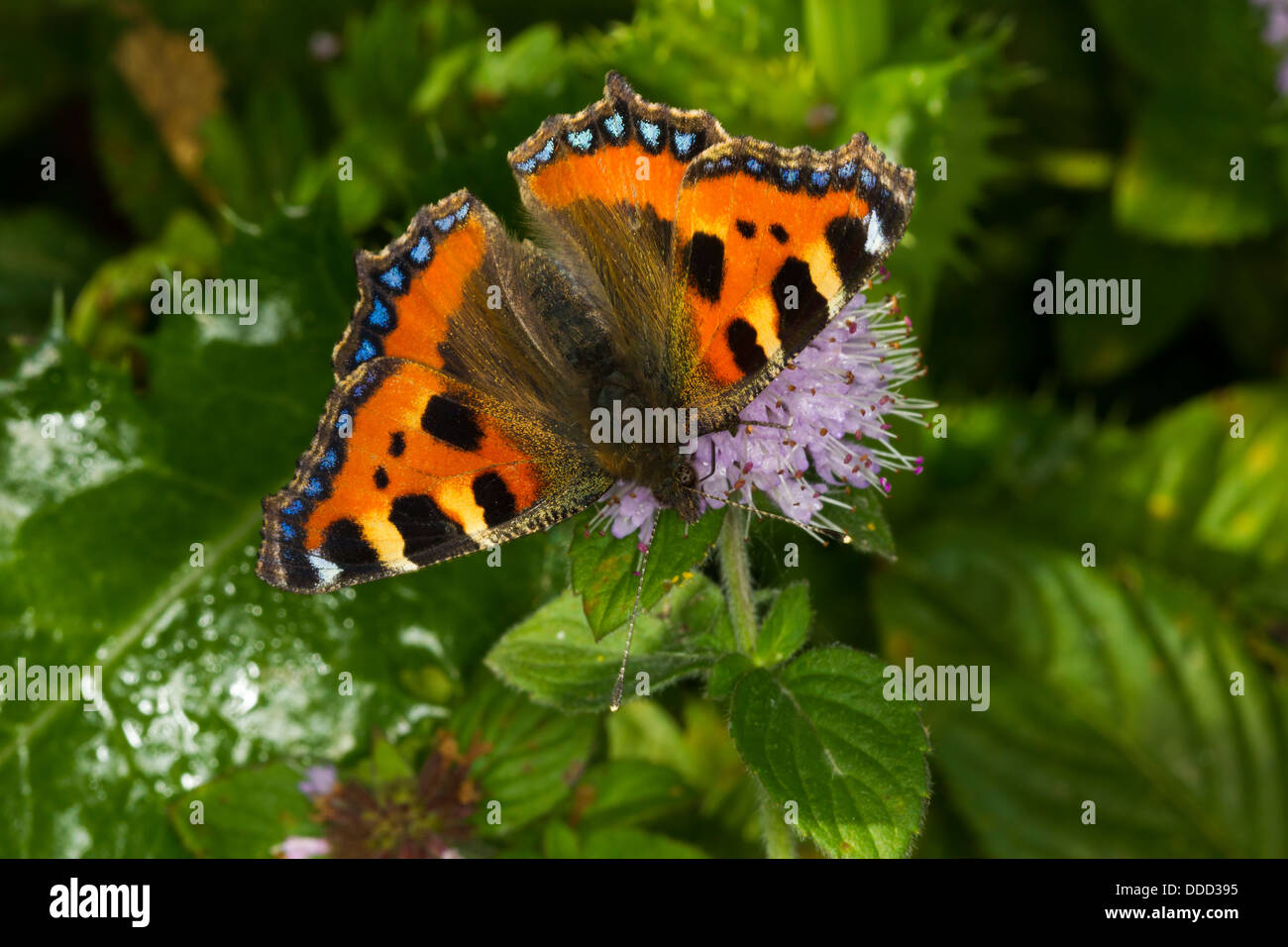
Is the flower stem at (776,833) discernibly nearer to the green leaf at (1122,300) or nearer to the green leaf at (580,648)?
the green leaf at (580,648)

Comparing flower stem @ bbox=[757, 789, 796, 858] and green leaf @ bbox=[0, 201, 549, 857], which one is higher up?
green leaf @ bbox=[0, 201, 549, 857]

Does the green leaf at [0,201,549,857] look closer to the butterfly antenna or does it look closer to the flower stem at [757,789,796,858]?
the butterfly antenna

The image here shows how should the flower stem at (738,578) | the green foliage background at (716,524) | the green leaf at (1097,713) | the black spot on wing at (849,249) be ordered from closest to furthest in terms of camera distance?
the black spot on wing at (849,249) → the flower stem at (738,578) → the green foliage background at (716,524) → the green leaf at (1097,713)

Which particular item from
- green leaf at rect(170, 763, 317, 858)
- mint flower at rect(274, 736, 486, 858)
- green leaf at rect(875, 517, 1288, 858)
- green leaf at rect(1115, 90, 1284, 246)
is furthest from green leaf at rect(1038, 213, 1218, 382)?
green leaf at rect(170, 763, 317, 858)

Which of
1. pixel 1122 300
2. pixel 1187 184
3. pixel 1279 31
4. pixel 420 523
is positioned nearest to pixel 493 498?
pixel 420 523

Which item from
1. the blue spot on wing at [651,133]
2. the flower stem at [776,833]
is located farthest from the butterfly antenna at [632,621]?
the blue spot on wing at [651,133]

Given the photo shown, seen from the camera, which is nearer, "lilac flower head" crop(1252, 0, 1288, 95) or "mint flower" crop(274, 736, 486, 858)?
"mint flower" crop(274, 736, 486, 858)

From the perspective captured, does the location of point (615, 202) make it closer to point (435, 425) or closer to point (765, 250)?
point (765, 250)
